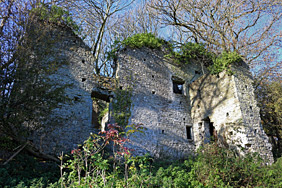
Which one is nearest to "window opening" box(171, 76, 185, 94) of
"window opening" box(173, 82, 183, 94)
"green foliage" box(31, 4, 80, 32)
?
"window opening" box(173, 82, 183, 94)

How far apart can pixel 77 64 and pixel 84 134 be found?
2.90m

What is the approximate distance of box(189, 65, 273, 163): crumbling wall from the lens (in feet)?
27.8

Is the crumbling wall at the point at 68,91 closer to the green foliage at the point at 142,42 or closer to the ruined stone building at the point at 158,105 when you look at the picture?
the ruined stone building at the point at 158,105

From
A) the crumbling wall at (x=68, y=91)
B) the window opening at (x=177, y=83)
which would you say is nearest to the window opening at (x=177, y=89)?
the window opening at (x=177, y=83)

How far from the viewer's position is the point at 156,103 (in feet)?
33.0

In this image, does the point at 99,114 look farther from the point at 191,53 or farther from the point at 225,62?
the point at 225,62

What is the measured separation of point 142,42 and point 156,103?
3.14 meters

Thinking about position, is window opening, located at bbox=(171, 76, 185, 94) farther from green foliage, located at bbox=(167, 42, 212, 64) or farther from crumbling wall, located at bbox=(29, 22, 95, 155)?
crumbling wall, located at bbox=(29, 22, 95, 155)

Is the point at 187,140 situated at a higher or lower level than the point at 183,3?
lower

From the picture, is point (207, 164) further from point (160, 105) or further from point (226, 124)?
point (160, 105)

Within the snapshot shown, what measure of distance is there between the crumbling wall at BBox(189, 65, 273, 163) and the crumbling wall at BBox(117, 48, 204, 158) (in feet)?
2.09

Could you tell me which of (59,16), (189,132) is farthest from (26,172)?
(189,132)

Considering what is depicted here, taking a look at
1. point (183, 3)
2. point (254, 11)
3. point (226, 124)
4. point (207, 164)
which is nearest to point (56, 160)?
point (207, 164)

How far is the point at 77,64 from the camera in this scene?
29.0ft
